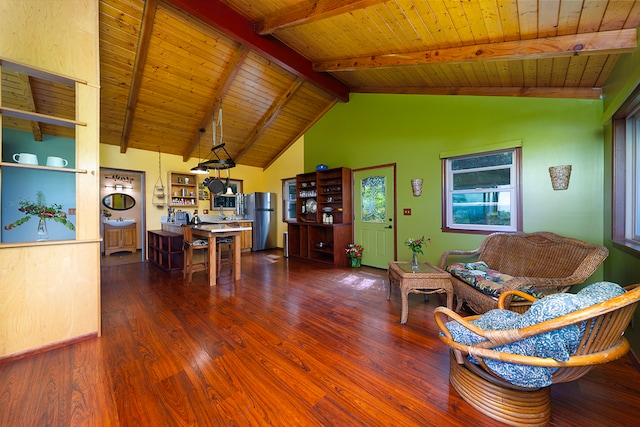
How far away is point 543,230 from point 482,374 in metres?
2.65

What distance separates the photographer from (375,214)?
4.93 meters

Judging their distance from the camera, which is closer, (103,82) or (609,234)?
(609,234)

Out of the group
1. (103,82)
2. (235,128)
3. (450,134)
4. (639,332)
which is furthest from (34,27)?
(639,332)

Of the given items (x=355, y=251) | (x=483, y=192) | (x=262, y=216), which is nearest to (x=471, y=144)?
(x=483, y=192)

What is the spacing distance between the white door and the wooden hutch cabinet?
215 millimetres

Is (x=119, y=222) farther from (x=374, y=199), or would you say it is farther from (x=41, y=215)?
(x=374, y=199)

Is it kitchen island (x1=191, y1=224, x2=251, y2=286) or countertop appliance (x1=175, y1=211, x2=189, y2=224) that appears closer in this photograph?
kitchen island (x1=191, y1=224, x2=251, y2=286)

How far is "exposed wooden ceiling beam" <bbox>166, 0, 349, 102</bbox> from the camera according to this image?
3014 millimetres

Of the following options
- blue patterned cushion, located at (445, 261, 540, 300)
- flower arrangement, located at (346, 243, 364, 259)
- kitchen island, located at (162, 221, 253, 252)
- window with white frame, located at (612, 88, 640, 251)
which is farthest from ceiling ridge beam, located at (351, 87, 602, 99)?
kitchen island, located at (162, 221, 253, 252)

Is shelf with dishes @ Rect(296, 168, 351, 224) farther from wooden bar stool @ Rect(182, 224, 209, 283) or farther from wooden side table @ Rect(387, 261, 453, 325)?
wooden side table @ Rect(387, 261, 453, 325)

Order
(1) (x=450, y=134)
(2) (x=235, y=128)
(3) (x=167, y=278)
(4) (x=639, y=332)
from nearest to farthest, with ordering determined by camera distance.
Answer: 1. (4) (x=639, y=332)
2. (1) (x=450, y=134)
3. (3) (x=167, y=278)
4. (2) (x=235, y=128)

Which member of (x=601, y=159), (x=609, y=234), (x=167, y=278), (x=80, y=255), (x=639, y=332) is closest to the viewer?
(x=639, y=332)

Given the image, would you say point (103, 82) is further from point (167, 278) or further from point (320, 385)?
point (320, 385)

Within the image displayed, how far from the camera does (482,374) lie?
142cm
